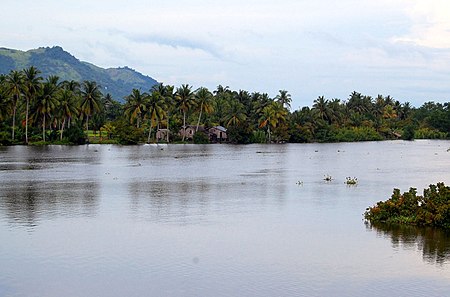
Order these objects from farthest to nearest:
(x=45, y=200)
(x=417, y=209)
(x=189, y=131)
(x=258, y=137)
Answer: (x=258, y=137)
(x=189, y=131)
(x=45, y=200)
(x=417, y=209)

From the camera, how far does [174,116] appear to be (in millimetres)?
130000

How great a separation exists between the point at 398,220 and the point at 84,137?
9146 cm

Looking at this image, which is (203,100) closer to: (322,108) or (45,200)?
(322,108)

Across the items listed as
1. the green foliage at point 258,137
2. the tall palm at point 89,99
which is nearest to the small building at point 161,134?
the green foliage at point 258,137

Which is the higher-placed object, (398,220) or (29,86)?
(29,86)

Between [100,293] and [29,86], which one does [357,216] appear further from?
[29,86]

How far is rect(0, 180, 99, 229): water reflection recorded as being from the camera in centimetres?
3169

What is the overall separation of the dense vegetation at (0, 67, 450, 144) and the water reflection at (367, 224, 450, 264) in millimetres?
81347

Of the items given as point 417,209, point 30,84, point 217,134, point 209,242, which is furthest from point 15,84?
point 417,209

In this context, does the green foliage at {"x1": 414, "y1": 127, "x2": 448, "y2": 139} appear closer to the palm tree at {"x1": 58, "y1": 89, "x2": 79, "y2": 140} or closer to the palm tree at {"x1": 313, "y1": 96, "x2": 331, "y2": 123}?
the palm tree at {"x1": 313, "y1": 96, "x2": 331, "y2": 123}

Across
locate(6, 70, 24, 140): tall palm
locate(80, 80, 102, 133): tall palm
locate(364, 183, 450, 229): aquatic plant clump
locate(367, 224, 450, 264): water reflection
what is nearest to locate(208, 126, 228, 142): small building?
locate(80, 80, 102, 133): tall palm

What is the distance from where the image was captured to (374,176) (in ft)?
174

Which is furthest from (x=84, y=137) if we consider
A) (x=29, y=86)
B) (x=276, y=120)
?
(x=276, y=120)

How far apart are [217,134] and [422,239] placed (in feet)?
350
